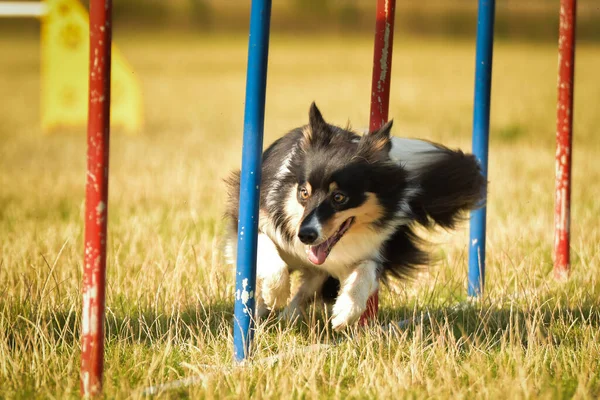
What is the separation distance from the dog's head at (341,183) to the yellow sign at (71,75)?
8733 millimetres

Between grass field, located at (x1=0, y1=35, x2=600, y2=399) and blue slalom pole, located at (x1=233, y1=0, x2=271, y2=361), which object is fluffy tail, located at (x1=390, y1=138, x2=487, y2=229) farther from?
blue slalom pole, located at (x1=233, y1=0, x2=271, y2=361)

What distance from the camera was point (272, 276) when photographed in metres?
3.97

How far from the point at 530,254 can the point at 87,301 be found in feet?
11.1

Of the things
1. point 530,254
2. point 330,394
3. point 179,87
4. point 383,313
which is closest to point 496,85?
point 179,87

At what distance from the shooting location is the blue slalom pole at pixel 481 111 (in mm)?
4770

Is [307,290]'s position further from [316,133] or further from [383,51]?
[383,51]

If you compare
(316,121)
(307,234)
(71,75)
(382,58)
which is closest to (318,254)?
(307,234)

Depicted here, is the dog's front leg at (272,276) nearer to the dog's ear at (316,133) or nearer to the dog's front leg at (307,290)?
the dog's front leg at (307,290)

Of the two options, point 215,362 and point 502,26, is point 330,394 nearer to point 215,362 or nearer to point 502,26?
point 215,362

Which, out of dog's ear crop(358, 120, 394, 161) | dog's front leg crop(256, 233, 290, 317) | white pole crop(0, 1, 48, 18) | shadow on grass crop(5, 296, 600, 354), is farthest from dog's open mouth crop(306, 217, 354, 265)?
white pole crop(0, 1, 48, 18)

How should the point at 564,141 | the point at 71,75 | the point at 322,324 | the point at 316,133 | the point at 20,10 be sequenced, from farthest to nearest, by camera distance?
the point at 71,75 → the point at 20,10 → the point at 564,141 → the point at 322,324 → the point at 316,133

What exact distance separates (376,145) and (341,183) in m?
0.26

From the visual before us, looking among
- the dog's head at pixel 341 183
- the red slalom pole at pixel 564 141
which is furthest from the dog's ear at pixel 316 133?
the red slalom pole at pixel 564 141

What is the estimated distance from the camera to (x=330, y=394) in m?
3.18
